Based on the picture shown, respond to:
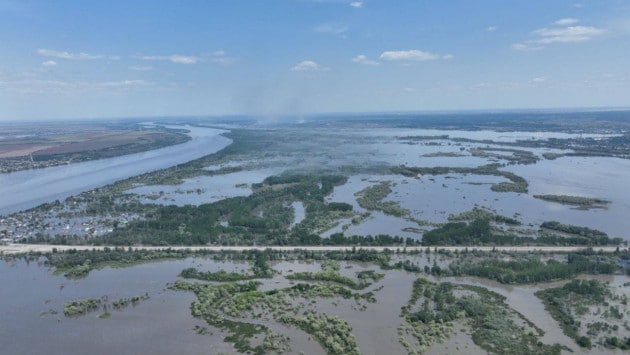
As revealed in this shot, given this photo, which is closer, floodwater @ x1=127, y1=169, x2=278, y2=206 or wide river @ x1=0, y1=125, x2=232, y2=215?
floodwater @ x1=127, y1=169, x2=278, y2=206

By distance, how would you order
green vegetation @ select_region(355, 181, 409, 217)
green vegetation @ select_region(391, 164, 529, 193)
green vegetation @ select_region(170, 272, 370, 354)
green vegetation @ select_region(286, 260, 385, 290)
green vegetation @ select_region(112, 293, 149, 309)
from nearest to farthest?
green vegetation @ select_region(170, 272, 370, 354), green vegetation @ select_region(112, 293, 149, 309), green vegetation @ select_region(286, 260, 385, 290), green vegetation @ select_region(355, 181, 409, 217), green vegetation @ select_region(391, 164, 529, 193)

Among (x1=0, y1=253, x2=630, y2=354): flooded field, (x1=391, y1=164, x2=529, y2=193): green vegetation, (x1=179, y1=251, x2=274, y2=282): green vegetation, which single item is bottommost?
(x1=0, y1=253, x2=630, y2=354): flooded field

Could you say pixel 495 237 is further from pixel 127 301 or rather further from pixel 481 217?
pixel 127 301

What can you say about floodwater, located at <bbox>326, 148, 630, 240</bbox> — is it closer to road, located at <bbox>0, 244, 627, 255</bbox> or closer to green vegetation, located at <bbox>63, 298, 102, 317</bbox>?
road, located at <bbox>0, 244, 627, 255</bbox>

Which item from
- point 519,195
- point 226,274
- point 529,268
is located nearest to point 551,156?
point 519,195

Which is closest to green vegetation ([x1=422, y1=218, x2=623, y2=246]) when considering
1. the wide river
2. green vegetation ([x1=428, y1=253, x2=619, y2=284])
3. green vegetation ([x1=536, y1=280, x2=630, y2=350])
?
green vegetation ([x1=428, y1=253, x2=619, y2=284])

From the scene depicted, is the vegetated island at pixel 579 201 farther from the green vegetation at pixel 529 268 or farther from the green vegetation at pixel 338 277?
the green vegetation at pixel 338 277

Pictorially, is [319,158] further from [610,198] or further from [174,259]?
[174,259]

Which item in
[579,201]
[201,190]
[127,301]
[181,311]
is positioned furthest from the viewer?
[201,190]
